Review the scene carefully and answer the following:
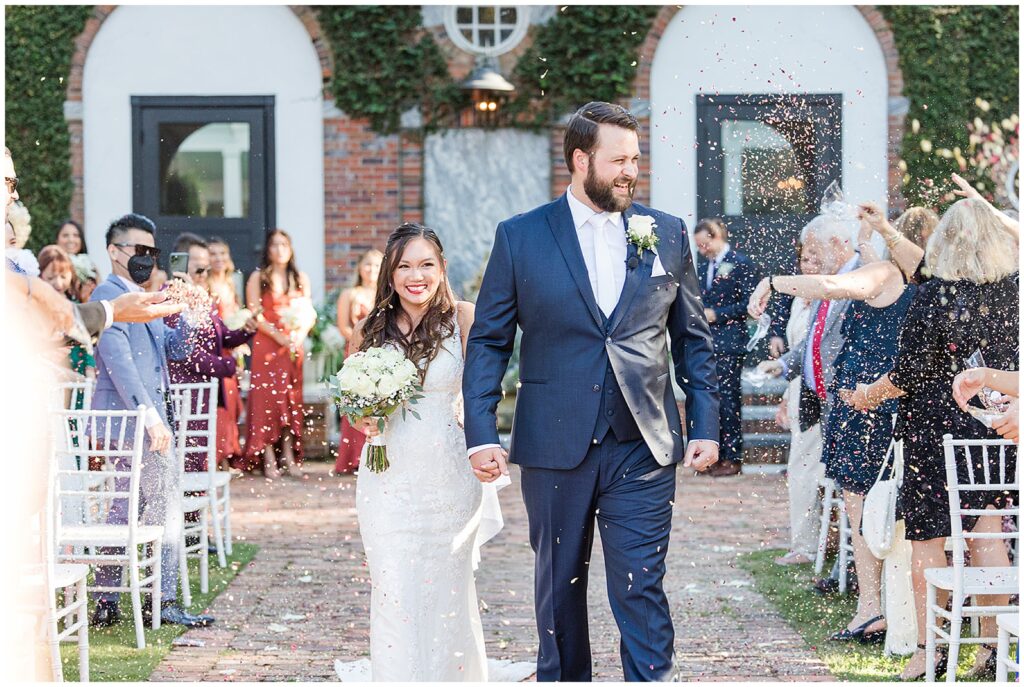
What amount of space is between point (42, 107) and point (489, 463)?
31.4 feet

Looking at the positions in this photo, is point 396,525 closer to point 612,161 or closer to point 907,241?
point 612,161

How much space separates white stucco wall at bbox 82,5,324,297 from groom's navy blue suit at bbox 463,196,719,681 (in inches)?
332

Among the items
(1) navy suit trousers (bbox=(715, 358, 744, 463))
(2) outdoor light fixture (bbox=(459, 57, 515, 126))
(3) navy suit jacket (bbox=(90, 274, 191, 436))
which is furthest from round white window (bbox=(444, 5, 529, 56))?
(3) navy suit jacket (bbox=(90, 274, 191, 436))

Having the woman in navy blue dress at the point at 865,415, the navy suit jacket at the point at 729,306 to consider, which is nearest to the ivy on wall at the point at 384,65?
the navy suit jacket at the point at 729,306

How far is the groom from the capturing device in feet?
13.3

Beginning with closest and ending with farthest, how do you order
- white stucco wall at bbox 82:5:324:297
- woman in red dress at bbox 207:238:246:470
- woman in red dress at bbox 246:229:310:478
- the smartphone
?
the smartphone
woman in red dress at bbox 207:238:246:470
woman in red dress at bbox 246:229:310:478
white stucco wall at bbox 82:5:324:297

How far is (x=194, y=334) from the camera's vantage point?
7617 millimetres

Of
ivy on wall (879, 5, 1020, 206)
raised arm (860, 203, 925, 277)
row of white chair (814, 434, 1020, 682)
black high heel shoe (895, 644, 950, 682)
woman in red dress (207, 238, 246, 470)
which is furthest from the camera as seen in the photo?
ivy on wall (879, 5, 1020, 206)

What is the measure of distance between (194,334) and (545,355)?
397 cm

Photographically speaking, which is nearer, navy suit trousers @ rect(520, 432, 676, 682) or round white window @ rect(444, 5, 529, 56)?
navy suit trousers @ rect(520, 432, 676, 682)

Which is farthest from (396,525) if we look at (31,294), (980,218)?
(980,218)

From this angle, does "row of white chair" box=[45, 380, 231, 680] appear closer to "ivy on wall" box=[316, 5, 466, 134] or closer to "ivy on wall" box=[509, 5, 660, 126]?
"ivy on wall" box=[316, 5, 466, 134]

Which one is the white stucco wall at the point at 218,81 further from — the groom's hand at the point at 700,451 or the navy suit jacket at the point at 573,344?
the groom's hand at the point at 700,451

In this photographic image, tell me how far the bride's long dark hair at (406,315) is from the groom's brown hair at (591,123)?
81 centimetres
